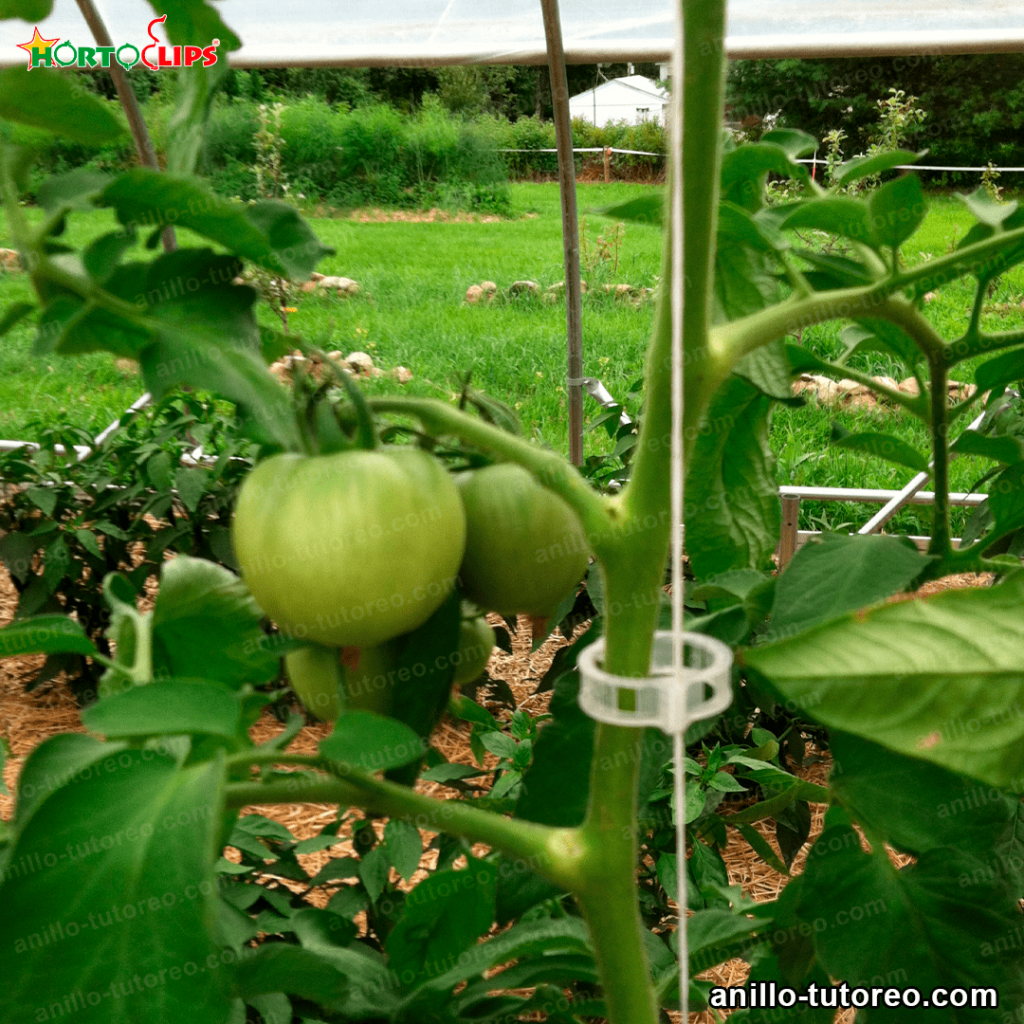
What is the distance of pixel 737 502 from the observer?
24.2 inches

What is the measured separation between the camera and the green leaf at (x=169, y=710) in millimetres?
338

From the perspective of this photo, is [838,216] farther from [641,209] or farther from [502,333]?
[502,333]

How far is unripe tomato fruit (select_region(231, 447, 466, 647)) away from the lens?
36 cm

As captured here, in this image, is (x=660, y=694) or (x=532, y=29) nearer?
(x=660, y=694)

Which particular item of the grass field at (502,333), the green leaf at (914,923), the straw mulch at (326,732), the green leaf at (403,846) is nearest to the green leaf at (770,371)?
the green leaf at (914,923)

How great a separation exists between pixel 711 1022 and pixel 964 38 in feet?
6.00

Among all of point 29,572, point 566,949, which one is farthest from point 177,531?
point 566,949

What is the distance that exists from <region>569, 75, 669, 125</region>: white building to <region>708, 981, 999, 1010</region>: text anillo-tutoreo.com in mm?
7205

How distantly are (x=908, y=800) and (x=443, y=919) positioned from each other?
0.26 metres

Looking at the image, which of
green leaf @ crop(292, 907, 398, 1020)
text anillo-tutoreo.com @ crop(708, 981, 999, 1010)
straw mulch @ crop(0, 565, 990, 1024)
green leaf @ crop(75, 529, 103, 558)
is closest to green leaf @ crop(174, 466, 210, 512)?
green leaf @ crop(75, 529, 103, 558)

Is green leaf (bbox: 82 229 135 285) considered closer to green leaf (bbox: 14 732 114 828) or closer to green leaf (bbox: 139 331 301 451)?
green leaf (bbox: 139 331 301 451)

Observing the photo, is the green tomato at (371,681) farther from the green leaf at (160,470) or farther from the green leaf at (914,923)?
the green leaf at (160,470)

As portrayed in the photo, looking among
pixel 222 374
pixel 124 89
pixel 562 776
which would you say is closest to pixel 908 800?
pixel 562 776

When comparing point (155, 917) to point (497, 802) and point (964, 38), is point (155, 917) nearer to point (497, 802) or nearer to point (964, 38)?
point (497, 802)
